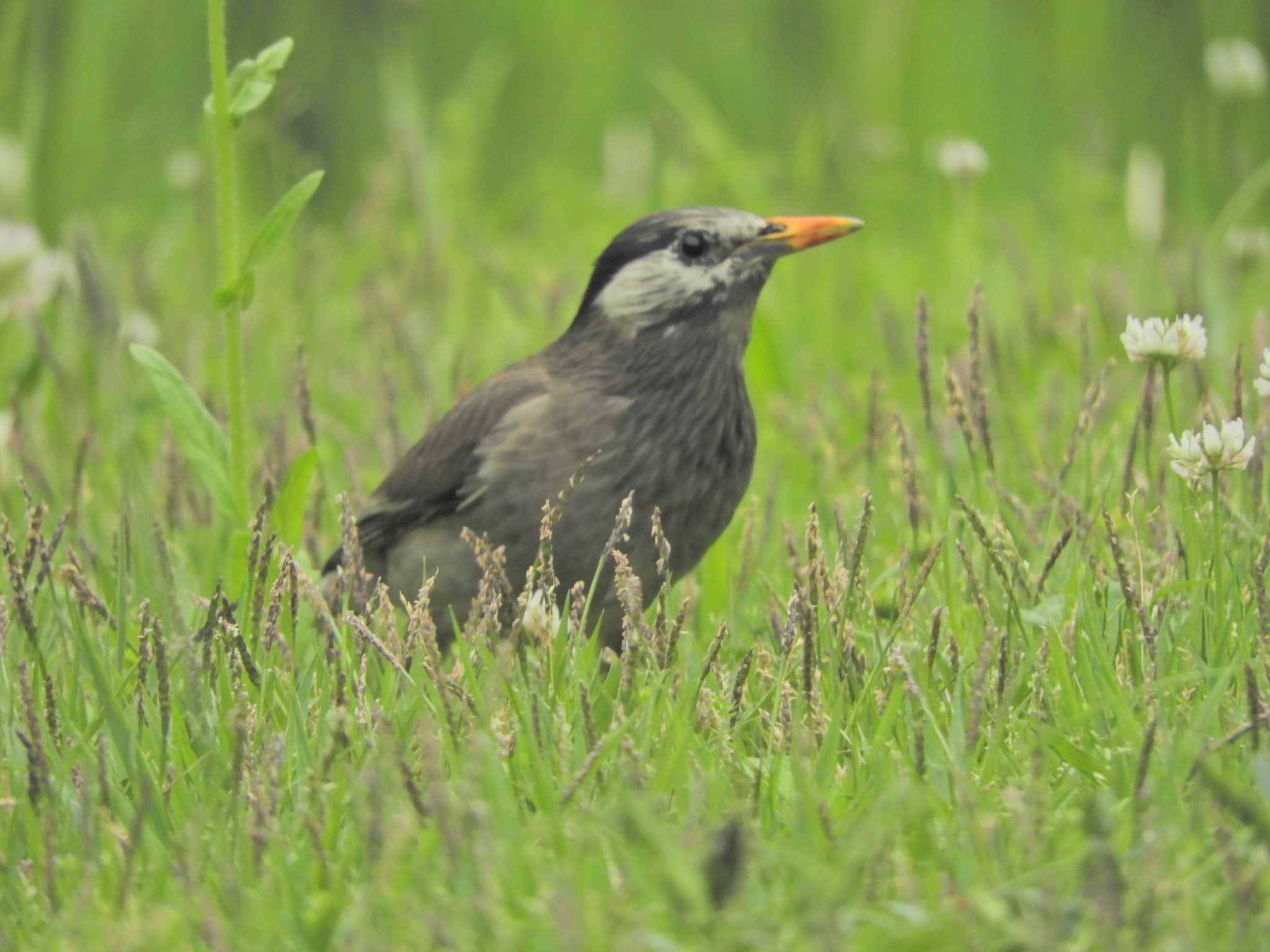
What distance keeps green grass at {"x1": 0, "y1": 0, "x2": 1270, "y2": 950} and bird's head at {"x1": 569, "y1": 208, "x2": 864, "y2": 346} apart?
497mm

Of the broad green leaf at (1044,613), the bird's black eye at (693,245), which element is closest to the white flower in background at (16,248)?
the bird's black eye at (693,245)

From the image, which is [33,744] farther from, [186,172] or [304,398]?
[186,172]

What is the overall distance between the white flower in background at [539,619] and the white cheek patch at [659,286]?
1.23 metres

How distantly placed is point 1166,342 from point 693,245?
4.25 ft

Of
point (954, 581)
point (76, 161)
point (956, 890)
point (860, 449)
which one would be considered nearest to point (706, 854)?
point (956, 890)

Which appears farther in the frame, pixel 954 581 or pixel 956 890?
pixel 954 581

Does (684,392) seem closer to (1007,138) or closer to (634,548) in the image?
(634,548)

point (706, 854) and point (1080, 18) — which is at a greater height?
point (1080, 18)

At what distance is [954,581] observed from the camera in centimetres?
374

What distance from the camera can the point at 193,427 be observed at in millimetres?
3830

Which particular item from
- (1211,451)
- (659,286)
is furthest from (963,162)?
(1211,451)

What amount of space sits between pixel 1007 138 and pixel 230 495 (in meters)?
5.66

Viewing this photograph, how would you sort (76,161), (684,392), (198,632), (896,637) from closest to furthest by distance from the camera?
(198,632) < (896,637) < (684,392) < (76,161)

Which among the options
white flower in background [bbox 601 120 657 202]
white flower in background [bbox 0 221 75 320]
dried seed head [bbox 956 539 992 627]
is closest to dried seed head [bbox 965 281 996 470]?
dried seed head [bbox 956 539 992 627]
